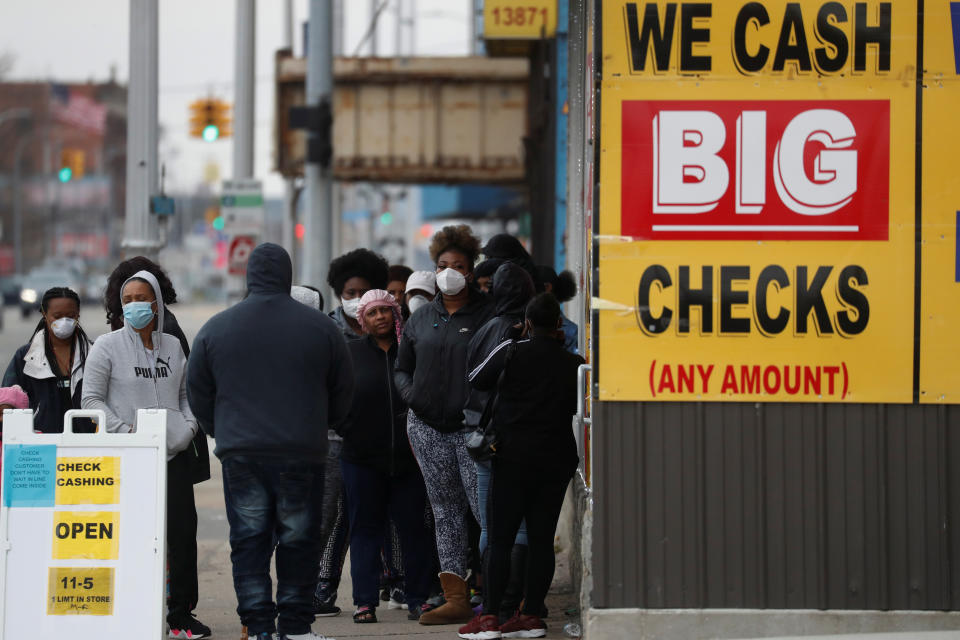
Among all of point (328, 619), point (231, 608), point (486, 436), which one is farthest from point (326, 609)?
point (486, 436)

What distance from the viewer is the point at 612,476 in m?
7.02

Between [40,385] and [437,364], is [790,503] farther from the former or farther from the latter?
[40,385]

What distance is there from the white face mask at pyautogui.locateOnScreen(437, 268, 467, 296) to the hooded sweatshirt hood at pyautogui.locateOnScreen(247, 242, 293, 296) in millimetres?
1220

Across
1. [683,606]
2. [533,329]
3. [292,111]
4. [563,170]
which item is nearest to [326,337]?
[533,329]

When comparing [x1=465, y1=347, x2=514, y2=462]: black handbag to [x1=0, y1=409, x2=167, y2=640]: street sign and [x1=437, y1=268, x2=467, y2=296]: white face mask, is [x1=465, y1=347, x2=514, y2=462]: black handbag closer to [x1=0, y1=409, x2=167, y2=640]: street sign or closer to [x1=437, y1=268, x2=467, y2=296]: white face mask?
[x1=437, y1=268, x2=467, y2=296]: white face mask

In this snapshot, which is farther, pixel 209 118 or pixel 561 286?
pixel 209 118

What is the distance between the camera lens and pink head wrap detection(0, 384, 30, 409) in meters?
7.78

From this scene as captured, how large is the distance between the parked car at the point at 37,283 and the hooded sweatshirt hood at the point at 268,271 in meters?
43.0

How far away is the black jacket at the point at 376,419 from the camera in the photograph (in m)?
8.46

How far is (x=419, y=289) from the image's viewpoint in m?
9.32

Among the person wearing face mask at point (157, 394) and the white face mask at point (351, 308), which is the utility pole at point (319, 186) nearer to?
the white face mask at point (351, 308)

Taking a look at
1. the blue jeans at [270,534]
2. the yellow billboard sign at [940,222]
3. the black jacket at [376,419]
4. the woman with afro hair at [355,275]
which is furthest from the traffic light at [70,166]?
the yellow billboard sign at [940,222]

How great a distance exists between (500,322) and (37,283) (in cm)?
5337

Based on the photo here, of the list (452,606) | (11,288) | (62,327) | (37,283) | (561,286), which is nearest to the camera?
(62,327)
